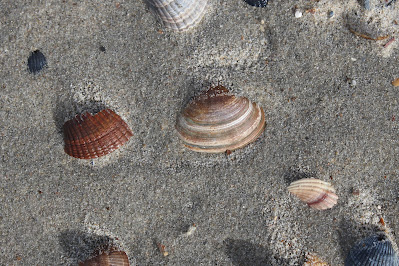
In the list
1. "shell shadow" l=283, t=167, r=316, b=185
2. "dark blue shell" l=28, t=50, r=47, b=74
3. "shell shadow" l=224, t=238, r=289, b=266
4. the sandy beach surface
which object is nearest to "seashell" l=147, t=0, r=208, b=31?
the sandy beach surface

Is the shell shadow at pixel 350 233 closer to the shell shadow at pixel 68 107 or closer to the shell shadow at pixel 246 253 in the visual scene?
the shell shadow at pixel 246 253

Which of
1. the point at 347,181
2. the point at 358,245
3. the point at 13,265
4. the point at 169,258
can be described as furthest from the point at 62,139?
the point at 358,245

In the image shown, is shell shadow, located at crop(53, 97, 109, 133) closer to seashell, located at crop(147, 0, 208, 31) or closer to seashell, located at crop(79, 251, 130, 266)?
seashell, located at crop(147, 0, 208, 31)

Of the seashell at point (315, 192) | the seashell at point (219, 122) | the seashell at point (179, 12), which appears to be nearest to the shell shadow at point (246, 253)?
the seashell at point (315, 192)

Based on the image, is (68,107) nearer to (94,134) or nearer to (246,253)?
(94,134)

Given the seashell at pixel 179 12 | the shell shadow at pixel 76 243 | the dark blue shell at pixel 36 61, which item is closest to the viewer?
the seashell at pixel 179 12

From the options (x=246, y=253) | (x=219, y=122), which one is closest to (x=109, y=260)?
(x=246, y=253)
